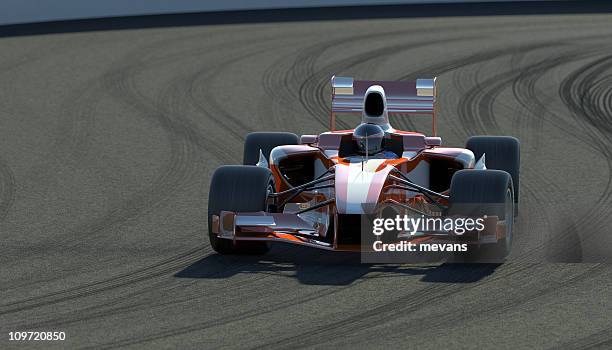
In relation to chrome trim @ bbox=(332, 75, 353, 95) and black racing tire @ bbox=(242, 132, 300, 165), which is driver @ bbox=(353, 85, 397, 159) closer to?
chrome trim @ bbox=(332, 75, 353, 95)

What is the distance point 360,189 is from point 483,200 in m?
1.08

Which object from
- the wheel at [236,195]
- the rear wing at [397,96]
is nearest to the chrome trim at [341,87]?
the rear wing at [397,96]

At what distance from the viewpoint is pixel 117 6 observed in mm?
28406

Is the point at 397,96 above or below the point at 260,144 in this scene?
above

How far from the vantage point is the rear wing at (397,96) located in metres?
14.7

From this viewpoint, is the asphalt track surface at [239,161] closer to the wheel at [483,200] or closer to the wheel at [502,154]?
the wheel at [483,200]

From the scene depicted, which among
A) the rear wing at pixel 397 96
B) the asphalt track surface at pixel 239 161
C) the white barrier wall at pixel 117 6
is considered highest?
the white barrier wall at pixel 117 6

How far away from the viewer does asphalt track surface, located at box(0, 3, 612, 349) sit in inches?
397

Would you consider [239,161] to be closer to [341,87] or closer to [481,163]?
[341,87]

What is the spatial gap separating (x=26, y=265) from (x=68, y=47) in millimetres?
14143

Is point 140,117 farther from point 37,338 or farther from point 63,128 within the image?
point 37,338

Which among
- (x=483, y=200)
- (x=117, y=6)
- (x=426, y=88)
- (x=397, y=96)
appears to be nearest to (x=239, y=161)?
(x=397, y=96)

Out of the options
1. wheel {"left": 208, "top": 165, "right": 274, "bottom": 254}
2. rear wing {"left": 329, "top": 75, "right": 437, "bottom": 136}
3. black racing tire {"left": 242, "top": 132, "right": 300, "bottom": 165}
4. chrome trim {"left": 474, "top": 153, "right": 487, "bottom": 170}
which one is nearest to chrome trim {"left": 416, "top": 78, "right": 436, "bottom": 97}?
rear wing {"left": 329, "top": 75, "right": 437, "bottom": 136}

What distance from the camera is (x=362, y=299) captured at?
35.1 ft
